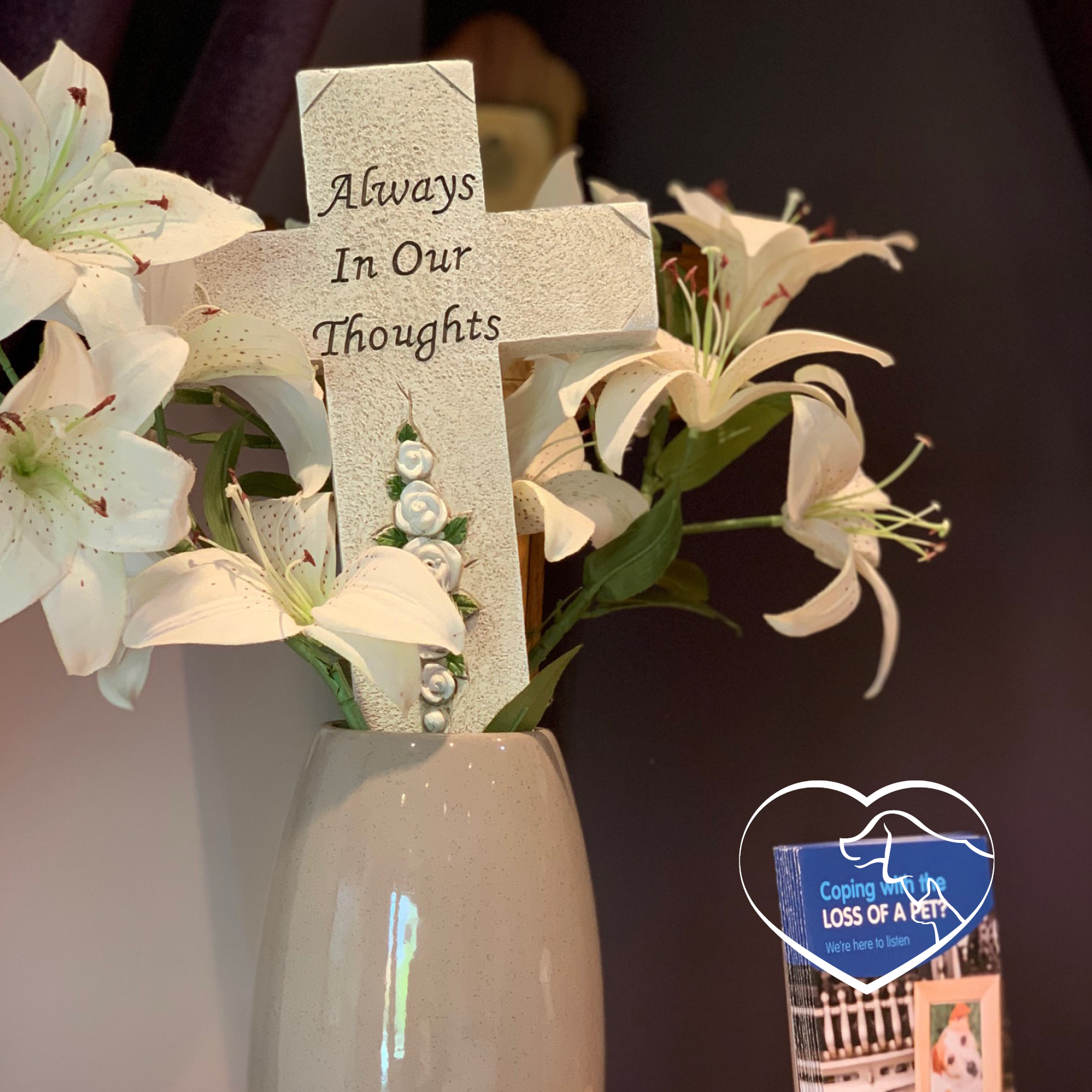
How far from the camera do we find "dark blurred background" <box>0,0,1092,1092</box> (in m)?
1.02

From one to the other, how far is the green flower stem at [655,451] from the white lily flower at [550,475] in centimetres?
7

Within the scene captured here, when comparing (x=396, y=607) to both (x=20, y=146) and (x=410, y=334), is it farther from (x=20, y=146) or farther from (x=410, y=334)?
(x=20, y=146)

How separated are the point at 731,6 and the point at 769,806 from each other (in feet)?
2.49

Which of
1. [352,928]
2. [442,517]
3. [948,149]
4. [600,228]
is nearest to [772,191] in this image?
[948,149]

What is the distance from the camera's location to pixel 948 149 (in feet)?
3.47

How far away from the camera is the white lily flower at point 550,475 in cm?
65

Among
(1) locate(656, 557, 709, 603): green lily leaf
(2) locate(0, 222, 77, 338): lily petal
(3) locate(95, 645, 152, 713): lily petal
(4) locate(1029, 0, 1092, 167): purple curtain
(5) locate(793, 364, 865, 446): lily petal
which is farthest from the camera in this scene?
(4) locate(1029, 0, 1092, 167): purple curtain

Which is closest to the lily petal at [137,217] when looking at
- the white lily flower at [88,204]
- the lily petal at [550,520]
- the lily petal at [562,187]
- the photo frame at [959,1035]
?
the white lily flower at [88,204]

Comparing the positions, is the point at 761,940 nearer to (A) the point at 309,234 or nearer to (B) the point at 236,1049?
(B) the point at 236,1049

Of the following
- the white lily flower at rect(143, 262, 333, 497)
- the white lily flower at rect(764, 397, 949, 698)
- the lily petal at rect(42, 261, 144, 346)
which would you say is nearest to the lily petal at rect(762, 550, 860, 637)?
the white lily flower at rect(764, 397, 949, 698)

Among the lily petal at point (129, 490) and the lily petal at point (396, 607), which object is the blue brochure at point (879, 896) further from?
the lily petal at point (129, 490)

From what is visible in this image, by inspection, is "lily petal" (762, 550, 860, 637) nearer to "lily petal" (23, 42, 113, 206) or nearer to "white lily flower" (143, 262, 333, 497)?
"white lily flower" (143, 262, 333, 497)

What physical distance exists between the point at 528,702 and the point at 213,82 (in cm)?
48

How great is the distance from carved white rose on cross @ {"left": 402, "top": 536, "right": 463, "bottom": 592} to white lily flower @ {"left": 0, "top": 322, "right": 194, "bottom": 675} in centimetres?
13
